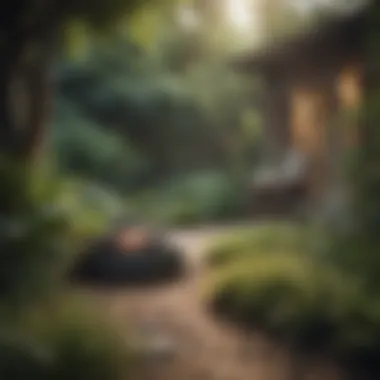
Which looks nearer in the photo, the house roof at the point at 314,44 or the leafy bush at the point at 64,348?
the leafy bush at the point at 64,348

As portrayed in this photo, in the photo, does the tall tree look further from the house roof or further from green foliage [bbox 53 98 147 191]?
the house roof

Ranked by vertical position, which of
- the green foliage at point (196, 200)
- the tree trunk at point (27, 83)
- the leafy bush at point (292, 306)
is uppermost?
the tree trunk at point (27, 83)

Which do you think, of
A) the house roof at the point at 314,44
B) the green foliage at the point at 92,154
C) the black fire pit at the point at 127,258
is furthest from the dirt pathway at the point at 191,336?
the house roof at the point at 314,44

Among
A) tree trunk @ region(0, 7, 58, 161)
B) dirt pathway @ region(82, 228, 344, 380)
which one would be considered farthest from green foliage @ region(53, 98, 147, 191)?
dirt pathway @ region(82, 228, 344, 380)

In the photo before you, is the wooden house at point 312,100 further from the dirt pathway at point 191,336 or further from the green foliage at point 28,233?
the green foliage at point 28,233

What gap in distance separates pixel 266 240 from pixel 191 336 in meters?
0.24

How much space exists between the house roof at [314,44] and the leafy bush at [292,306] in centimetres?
40

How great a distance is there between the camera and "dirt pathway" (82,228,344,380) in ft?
6.13

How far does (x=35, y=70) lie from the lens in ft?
6.35

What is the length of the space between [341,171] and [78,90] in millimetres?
566

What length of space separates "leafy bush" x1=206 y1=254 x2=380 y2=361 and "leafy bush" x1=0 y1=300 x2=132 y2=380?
22 cm

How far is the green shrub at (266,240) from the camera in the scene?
6.23 feet

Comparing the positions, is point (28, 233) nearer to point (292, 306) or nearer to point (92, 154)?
point (92, 154)

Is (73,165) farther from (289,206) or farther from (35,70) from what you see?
(289,206)
